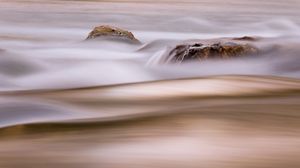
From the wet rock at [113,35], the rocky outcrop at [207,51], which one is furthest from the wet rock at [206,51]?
the wet rock at [113,35]

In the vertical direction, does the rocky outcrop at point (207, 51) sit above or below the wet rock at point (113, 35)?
below

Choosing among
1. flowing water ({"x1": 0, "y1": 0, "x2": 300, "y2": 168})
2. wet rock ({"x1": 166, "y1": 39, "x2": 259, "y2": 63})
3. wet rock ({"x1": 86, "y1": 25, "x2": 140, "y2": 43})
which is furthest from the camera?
wet rock ({"x1": 86, "y1": 25, "x2": 140, "y2": 43})

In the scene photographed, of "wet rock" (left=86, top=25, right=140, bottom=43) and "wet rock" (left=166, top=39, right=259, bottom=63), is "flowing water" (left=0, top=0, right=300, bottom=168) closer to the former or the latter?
"wet rock" (left=166, top=39, right=259, bottom=63)

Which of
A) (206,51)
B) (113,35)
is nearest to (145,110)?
(206,51)

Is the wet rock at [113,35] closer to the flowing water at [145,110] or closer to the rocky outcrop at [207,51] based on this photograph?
the flowing water at [145,110]

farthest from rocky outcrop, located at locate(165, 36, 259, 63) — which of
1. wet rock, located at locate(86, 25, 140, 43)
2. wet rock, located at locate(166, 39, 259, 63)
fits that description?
wet rock, located at locate(86, 25, 140, 43)

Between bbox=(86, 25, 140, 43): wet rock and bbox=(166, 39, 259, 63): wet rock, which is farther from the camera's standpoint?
bbox=(86, 25, 140, 43): wet rock

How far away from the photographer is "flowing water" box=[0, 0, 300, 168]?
3.20 m

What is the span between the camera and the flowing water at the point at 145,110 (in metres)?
3.20

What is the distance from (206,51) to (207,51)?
1 centimetres

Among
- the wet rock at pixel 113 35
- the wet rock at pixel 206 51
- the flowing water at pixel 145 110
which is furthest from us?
the wet rock at pixel 113 35

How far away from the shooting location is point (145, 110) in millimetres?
4336

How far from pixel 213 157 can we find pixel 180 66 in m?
4.00

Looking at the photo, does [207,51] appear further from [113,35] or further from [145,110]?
[113,35]
